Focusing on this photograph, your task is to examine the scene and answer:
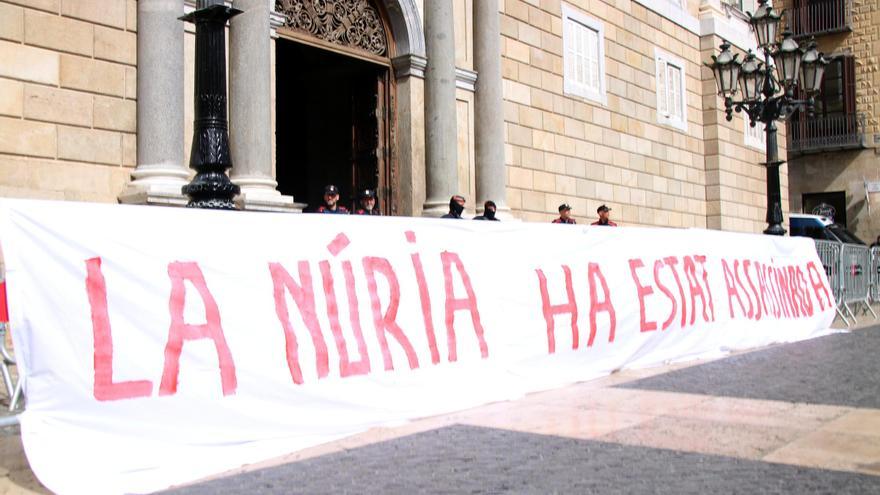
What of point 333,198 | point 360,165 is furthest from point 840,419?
point 360,165

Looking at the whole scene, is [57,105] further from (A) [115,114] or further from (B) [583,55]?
(B) [583,55]

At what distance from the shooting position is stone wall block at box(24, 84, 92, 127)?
29.3 feet

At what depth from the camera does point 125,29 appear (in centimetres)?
990

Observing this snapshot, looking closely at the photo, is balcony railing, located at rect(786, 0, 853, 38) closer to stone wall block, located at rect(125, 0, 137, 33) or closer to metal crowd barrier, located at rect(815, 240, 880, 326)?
metal crowd barrier, located at rect(815, 240, 880, 326)

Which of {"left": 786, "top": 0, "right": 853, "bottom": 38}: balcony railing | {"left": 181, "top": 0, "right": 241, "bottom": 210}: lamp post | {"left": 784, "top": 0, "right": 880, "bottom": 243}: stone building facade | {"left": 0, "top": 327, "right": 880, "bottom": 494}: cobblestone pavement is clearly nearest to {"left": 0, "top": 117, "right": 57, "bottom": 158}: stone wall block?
{"left": 181, "top": 0, "right": 241, "bottom": 210}: lamp post

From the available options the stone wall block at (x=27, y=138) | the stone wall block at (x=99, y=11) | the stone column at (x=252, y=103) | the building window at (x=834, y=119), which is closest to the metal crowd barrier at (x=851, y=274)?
the stone column at (x=252, y=103)

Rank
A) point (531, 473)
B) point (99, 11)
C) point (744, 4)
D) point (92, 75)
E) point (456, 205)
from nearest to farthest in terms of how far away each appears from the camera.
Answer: point (531, 473) → point (92, 75) → point (99, 11) → point (456, 205) → point (744, 4)

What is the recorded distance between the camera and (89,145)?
9453 millimetres

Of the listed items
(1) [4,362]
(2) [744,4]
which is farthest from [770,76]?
(1) [4,362]

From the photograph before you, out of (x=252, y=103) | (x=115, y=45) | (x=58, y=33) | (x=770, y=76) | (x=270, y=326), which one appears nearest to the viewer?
(x=270, y=326)

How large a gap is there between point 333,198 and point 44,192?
298 centimetres

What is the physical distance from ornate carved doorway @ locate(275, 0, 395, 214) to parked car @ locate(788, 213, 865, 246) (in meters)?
14.6

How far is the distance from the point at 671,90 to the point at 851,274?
7.80 metres

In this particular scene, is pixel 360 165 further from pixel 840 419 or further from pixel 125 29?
pixel 840 419
